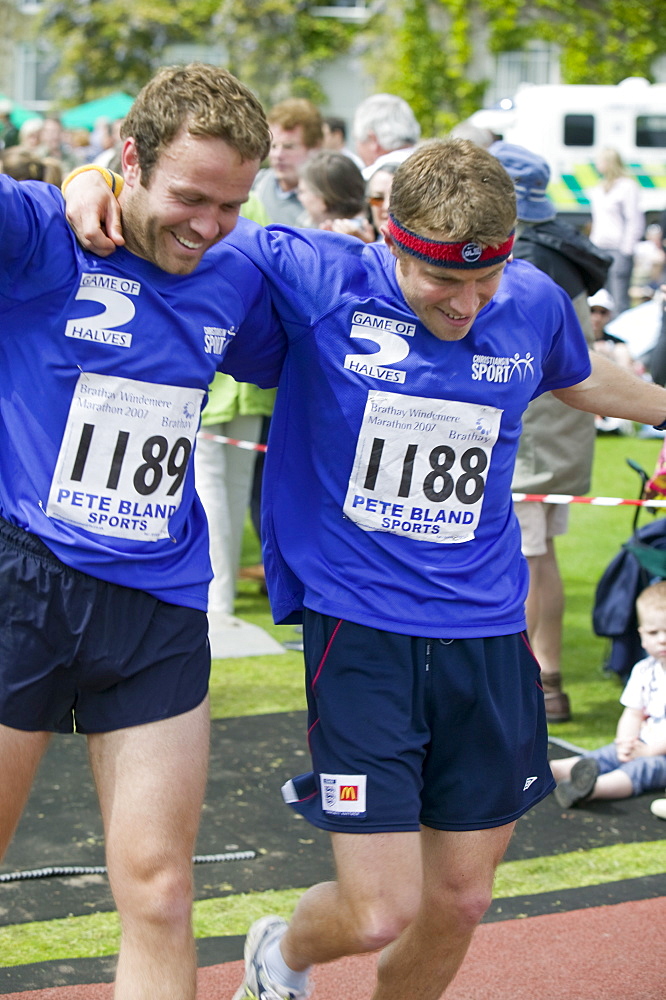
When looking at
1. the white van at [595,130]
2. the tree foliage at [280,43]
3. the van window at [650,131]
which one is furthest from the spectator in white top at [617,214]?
the tree foliage at [280,43]

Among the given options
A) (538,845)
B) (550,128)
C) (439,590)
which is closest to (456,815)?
(439,590)

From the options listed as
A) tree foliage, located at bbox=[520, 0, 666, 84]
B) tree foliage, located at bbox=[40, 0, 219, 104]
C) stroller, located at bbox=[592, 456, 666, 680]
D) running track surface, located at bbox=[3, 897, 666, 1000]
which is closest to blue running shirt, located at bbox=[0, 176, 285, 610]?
running track surface, located at bbox=[3, 897, 666, 1000]

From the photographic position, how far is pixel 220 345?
2850mm

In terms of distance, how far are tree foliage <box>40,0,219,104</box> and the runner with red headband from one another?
1159 inches

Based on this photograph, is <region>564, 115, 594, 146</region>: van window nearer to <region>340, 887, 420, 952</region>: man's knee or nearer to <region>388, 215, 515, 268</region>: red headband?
<region>388, 215, 515, 268</region>: red headband

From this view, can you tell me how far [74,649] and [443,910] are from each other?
1.07 meters

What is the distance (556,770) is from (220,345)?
2911 mm

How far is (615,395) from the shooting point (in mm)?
3398

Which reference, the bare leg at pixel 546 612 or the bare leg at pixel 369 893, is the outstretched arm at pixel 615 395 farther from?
the bare leg at pixel 546 612

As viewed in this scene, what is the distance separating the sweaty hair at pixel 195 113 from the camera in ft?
8.36

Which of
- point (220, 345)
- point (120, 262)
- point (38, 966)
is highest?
point (120, 262)

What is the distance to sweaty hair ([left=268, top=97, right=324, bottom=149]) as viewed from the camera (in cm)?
771

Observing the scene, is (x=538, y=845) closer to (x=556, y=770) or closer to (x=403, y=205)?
(x=556, y=770)

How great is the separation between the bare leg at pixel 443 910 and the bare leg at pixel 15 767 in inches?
37.7
